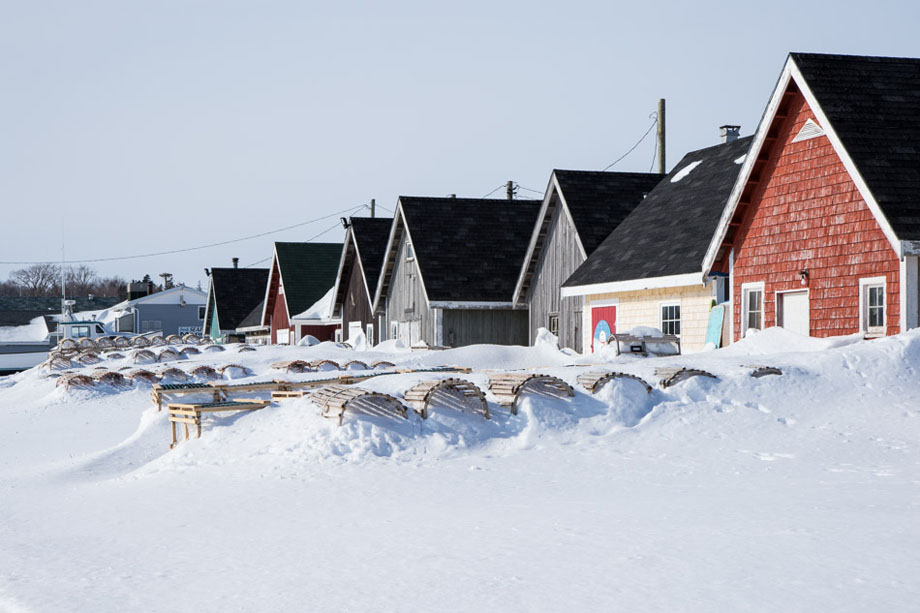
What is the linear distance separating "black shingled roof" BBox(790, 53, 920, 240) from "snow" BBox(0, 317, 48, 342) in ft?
237

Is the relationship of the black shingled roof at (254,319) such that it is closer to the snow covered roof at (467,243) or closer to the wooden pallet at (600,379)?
the snow covered roof at (467,243)

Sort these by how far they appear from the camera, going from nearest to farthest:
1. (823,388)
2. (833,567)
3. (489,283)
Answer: (833,567) → (823,388) → (489,283)

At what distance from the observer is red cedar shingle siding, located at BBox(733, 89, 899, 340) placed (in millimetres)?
18469

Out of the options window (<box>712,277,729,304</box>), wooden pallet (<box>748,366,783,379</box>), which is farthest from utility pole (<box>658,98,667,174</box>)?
wooden pallet (<box>748,366,783,379</box>)

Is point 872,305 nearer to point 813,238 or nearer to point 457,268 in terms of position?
point 813,238

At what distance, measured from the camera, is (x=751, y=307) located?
2156cm

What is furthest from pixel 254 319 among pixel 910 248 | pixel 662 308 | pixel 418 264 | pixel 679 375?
pixel 910 248

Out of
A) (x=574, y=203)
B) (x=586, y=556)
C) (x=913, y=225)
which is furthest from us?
(x=574, y=203)

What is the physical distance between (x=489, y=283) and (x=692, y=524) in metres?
24.4

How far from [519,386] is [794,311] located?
7348 mm

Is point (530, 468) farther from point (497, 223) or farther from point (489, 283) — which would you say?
point (497, 223)

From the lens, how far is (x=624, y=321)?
26312 millimetres

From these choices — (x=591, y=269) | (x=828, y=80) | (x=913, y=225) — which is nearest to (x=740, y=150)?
(x=591, y=269)

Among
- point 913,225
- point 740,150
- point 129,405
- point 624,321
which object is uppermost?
point 740,150
